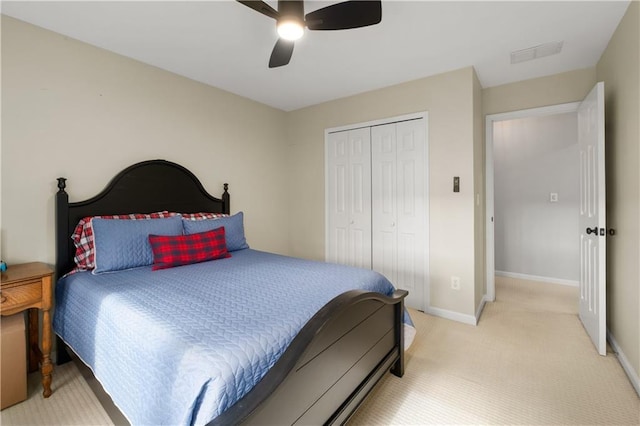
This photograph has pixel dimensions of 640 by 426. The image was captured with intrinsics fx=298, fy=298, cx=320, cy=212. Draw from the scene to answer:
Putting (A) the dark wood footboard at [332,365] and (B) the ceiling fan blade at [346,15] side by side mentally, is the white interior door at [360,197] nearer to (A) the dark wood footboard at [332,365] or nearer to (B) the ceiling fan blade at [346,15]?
(A) the dark wood footboard at [332,365]

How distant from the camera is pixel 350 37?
7.54ft

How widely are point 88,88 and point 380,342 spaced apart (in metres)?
2.88

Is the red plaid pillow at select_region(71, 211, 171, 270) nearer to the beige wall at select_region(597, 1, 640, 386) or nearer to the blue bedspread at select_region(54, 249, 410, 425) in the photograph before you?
the blue bedspread at select_region(54, 249, 410, 425)

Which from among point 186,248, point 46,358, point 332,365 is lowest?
point 46,358

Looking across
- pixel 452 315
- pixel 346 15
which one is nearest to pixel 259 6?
pixel 346 15

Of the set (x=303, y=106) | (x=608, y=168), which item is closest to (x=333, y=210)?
(x=303, y=106)

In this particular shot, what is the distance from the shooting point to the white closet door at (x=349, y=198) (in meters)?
3.55

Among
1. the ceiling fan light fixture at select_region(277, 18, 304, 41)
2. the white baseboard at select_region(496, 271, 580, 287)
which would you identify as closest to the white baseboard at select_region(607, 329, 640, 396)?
the white baseboard at select_region(496, 271, 580, 287)

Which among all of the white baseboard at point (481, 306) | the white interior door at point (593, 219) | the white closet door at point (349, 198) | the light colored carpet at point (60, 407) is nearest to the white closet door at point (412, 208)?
the white closet door at point (349, 198)

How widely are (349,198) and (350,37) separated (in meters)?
1.83

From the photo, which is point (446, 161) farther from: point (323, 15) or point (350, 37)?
point (323, 15)

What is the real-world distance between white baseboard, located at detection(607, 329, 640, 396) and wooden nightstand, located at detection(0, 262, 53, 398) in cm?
360

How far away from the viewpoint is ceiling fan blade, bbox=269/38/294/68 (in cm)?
191

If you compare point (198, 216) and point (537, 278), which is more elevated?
point (198, 216)
